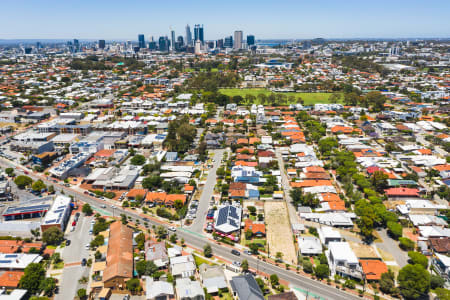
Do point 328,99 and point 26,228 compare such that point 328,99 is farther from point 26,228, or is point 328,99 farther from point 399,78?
point 26,228

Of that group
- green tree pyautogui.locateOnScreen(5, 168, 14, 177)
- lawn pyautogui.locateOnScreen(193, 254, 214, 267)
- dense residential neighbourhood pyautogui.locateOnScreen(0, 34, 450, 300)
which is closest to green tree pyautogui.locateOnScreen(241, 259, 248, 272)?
dense residential neighbourhood pyautogui.locateOnScreen(0, 34, 450, 300)

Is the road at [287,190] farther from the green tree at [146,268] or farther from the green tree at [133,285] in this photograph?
the green tree at [133,285]

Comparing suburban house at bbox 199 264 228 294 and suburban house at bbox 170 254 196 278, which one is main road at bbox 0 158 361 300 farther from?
suburban house at bbox 170 254 196 278

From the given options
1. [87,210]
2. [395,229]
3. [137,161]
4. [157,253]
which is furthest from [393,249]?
[137,161]

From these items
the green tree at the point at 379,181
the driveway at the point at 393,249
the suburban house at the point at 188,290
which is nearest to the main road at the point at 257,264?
the suburban house at the point at 188,290

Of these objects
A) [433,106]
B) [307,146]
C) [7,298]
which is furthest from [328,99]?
[7,298]

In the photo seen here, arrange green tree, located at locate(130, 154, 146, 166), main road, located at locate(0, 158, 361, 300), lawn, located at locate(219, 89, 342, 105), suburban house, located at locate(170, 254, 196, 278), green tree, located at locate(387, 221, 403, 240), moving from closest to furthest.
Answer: main road, located at locate(0, 158, 361, 300) → suburban house, located at locate(170, 254, 196, 278) → green tree, located at locate(387, 221, 403, 240) → green tree, located at locate(130, 154, 146, 166) → lawn, located at locate(219, 89, 342, 105)

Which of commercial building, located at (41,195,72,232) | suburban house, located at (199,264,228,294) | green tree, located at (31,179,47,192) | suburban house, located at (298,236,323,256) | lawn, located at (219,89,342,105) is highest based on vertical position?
lawn, located at (219,89,342,105)
